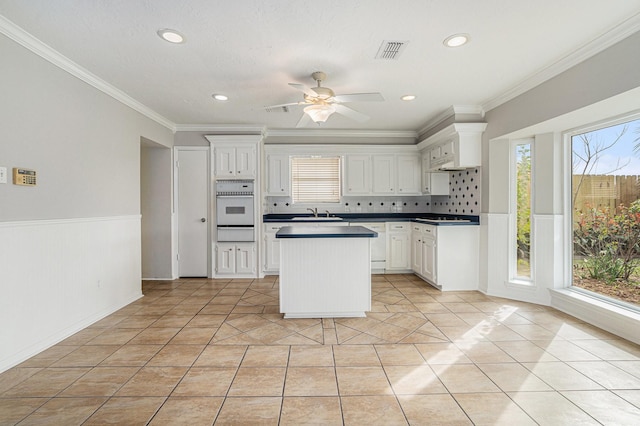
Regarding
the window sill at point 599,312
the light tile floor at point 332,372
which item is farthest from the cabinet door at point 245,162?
the window sill at point 599,312

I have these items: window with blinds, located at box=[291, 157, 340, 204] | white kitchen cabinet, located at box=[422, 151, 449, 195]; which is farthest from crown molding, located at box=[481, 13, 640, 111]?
window with blinds, located at box=[291, 157, 340, 204]

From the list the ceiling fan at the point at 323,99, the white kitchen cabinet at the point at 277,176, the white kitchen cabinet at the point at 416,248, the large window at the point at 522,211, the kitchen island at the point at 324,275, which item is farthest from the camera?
the white kitchen cabinet at the point at 277,176

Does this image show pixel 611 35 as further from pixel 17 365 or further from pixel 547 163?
pixel 17 365

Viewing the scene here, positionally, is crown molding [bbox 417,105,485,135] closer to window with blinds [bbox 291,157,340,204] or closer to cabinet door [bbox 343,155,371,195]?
cabinet door [bbox 343,155,371,195]

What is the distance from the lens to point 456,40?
2.49 m

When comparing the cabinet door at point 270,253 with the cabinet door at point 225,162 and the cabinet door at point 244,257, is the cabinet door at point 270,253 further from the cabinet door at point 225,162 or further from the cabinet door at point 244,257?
the cabinet door at point 225,162

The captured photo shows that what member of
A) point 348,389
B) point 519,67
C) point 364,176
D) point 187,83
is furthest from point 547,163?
point 187,83

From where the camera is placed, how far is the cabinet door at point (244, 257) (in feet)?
16.6

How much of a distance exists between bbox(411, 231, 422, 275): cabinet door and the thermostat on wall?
184 inches

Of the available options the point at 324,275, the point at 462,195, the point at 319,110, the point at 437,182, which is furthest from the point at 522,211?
the point at 319,110

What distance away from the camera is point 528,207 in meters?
3.85

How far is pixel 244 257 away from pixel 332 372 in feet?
10.5

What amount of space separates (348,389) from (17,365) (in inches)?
97.8

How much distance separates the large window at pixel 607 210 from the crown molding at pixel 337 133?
104 inches
